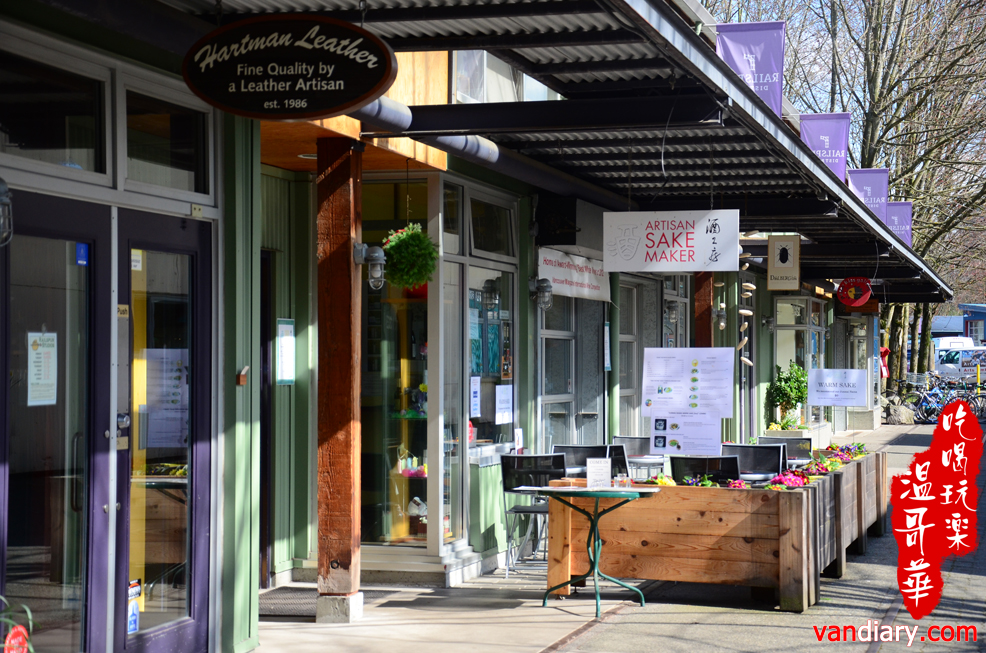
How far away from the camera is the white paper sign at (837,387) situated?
50.5ft

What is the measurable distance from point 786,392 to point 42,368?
16668 millimetres

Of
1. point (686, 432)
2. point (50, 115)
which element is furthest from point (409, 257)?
point (50, 115)

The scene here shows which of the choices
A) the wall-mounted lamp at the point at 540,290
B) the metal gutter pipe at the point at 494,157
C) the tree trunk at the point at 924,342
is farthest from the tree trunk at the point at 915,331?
the wall-mounted lamp at the point at 540,290

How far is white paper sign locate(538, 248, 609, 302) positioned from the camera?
32.3 feet

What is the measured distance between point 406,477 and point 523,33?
4.14 meters

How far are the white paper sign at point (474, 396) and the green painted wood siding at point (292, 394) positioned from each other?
4.18ft

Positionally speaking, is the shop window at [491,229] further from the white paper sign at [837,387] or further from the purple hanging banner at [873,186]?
the purple hanging banner at [873,186]

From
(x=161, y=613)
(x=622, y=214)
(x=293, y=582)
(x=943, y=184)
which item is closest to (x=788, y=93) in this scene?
(x=943, y=184)

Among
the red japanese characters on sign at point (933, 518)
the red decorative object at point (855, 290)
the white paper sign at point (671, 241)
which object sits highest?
the red decorative object at point (855, 290)

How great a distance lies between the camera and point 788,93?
79.2ft

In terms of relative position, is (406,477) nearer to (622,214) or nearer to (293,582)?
(293,582)

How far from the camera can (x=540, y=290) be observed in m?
9.64

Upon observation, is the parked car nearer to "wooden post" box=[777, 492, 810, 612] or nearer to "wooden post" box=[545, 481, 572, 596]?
"wooden post" box=[777, 492, 810, 612]

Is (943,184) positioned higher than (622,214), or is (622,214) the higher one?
(943,184)
